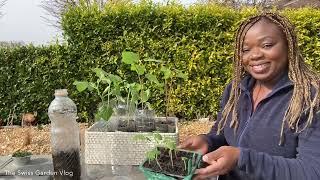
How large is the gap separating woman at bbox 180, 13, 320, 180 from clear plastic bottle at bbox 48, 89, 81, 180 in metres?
0.48

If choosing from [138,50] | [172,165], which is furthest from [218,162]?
[138,50]

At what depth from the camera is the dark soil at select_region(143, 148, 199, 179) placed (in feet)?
3.93

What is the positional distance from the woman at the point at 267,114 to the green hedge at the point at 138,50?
13.0 ft

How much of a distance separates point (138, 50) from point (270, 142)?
14.2 ft

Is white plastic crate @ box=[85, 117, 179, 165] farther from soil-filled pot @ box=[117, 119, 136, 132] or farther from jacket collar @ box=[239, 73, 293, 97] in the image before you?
jacket collar @ box=[239, 73, 293, 97]

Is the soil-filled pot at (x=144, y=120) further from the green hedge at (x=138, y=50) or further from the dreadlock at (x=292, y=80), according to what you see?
the green hedge at (x=138, y=50)

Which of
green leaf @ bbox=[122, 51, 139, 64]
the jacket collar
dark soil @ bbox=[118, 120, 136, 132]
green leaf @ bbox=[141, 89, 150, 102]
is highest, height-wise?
green leaf @ bbox=[122, 51, 139, 64]

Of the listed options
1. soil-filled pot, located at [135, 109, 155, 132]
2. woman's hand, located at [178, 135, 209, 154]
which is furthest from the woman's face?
soil-filled pot, located at [135, 109, 155, 132]

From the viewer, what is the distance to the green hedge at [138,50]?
18.0ft

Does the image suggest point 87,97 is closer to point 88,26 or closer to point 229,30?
point 88,26

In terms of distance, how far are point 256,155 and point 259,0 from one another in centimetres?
1462

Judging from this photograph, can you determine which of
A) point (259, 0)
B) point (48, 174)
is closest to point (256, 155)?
point (48, 174)

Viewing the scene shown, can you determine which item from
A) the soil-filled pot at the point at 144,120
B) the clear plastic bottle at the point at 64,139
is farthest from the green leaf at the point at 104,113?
the soil-filled pot at the point at 144,120

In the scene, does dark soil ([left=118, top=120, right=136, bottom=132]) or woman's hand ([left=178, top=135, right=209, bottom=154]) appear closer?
woman's hand ([left=178, top=135, right=209, bottom=154])
